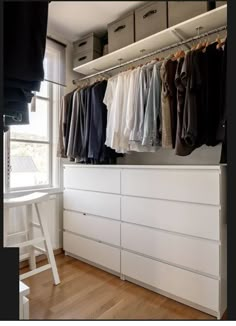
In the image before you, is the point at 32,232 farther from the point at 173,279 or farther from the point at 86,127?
the point at 173,279

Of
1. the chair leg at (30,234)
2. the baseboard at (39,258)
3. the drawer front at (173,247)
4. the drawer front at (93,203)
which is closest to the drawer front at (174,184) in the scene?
the drawer front at (93,203)

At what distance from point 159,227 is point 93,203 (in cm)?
68

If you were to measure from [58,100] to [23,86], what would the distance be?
186 centimetres

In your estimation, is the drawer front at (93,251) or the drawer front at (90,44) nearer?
the drawer front at (93,251)

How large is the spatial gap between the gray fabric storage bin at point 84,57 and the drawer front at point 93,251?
5.88 ft

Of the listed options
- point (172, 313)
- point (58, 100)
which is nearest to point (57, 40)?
point (58, 100)

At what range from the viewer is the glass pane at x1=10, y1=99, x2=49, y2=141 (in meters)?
2.17

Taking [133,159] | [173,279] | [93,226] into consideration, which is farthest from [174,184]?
[93,226]

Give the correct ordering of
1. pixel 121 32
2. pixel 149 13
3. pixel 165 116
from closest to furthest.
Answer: pixel 165 116
pixel 149 13
pixel 121 32

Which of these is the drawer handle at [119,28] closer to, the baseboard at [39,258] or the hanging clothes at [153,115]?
the hanging clothes at [153,115]

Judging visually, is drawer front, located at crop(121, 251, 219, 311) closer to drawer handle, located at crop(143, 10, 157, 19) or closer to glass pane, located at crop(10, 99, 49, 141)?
glass pane, located at crop(10, 99, 49, 141)

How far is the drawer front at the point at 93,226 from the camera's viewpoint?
183 centimetres

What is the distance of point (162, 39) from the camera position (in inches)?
67.1

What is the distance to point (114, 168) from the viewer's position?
1818mm
